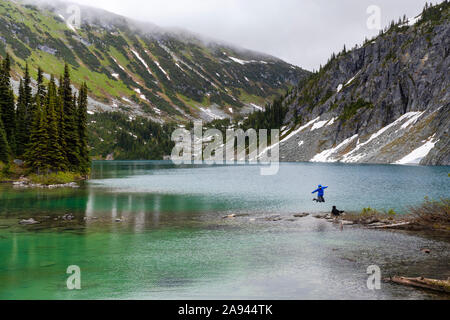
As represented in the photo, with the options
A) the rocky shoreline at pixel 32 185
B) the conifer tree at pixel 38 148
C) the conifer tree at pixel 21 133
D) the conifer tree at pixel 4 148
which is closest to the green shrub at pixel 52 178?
the rocky shoreline at pixel 32 185

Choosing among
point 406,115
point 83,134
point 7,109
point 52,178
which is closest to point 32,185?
point 52,178

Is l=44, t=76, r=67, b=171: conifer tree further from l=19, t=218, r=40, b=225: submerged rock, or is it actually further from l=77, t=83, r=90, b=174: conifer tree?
→ l=19, t=218, r=40, b=225: submerged rock

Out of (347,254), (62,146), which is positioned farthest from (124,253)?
(62,146)

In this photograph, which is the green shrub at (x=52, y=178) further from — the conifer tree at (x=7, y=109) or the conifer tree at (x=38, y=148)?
the conifer tree at (x=7, y=109)

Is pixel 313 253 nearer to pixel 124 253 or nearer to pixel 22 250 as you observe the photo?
pixel 124 253

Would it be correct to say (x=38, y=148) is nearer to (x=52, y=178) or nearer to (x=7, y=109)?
(x=52, y=178)

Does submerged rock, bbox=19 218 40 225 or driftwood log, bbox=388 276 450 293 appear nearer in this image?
driftwood log, bbox=388 276 450 293

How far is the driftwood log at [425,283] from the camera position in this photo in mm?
18153

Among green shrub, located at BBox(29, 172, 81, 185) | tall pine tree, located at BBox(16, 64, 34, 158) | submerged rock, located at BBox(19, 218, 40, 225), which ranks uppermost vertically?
tall pine tree, located at BBox(16, 64, 34, 158)

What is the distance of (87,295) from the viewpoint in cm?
1856

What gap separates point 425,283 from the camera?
61.6 feet

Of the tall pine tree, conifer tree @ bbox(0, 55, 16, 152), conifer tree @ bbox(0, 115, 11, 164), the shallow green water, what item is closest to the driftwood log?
the shallow green water

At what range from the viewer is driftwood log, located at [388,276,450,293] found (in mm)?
18153
